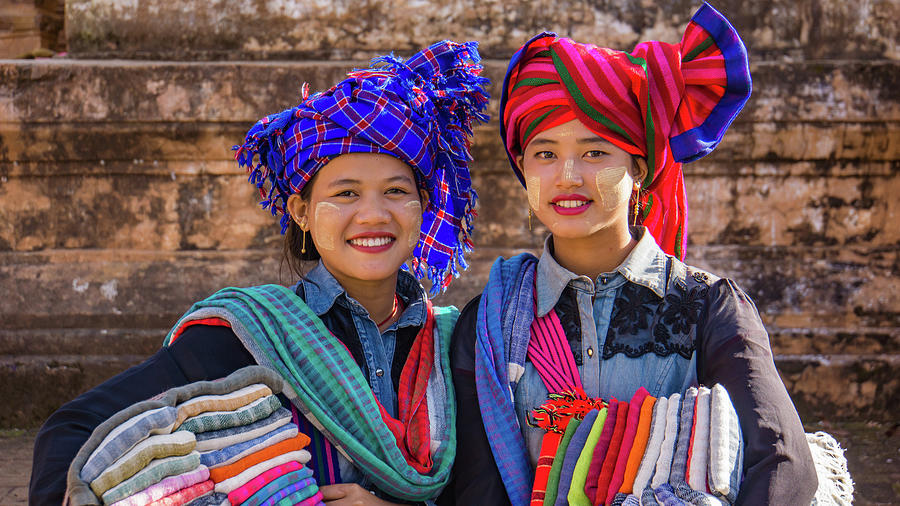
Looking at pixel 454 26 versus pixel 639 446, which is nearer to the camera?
pixel 639 446

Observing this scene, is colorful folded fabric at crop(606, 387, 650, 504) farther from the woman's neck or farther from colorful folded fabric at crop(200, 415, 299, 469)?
colorful folded fabric at crop(200, 415, 299, 469)

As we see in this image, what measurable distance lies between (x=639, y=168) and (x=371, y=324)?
98 cm

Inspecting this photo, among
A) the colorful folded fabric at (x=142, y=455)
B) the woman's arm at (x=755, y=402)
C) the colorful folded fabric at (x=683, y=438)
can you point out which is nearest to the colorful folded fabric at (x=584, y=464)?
the colorful folded fabric at (x=683, y=438)

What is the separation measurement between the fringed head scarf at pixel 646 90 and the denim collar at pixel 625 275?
0.74 feet

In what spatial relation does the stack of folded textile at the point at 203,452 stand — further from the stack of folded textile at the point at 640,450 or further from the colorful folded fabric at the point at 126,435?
the stack of folded textile at the point at 640,450

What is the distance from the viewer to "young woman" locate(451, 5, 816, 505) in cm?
217

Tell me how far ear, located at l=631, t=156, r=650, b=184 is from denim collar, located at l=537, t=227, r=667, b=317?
171mm

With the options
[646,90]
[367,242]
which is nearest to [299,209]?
[367,242]

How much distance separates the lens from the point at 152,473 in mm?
1735

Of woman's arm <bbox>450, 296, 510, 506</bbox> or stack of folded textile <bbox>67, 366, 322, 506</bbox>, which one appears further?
woman's arm <bbox>450, 296, 510, 506</bbox>

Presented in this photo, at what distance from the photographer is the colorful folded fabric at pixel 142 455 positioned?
1692mm

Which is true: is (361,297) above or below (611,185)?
below

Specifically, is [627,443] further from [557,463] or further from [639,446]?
[557,463]

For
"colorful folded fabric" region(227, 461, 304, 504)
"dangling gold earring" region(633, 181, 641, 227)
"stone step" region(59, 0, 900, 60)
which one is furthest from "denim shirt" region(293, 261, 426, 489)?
"stone step" region(59, 0, 900, 60)
